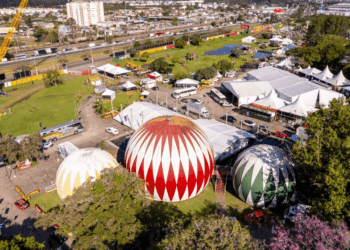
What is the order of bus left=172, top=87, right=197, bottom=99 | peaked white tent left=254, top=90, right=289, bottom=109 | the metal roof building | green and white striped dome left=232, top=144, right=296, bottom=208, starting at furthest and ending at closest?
bus left=172, top=87, right=197, bottom=99, peaked white tent left=254, top=90, right=289, bottom=109, the metal roof building, green and white striped dome left=232, top=144, right=296, bottom=208

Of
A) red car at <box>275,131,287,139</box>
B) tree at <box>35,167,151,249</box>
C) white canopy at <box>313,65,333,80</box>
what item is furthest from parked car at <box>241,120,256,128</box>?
white canopy at <box>313,65,333,80</box>

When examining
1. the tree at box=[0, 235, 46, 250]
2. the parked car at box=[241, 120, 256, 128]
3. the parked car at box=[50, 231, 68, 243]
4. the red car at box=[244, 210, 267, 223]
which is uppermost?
the tree at box=[0, 235, 46, 250]

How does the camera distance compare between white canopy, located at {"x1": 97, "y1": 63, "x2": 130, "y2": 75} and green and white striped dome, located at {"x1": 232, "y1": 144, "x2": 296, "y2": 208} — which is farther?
white canopy, located at {"x1": 97, "y1": 63, "x2": 130, "y2": 75}

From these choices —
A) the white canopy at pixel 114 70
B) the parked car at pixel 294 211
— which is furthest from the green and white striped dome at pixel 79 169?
the white canopy at pixel 114 70

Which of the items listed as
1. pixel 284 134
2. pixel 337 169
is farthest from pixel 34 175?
pixel 284 134

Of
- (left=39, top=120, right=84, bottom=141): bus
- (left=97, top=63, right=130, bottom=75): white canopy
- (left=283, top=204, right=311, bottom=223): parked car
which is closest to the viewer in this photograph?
(left=283, top=204, right=311, bottom=223): parked car

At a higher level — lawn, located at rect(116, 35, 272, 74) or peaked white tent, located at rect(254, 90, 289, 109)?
lawn, located at rect(116, 35, 272, 74)

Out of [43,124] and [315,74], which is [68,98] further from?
[315,74]

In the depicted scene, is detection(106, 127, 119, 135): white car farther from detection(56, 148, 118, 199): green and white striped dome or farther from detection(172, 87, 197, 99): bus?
detection(172, 87, 197, 99): bus
